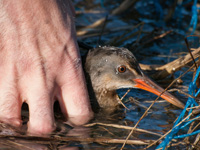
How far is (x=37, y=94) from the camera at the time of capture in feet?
9.21

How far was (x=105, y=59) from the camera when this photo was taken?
3611 mm

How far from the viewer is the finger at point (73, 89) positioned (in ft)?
9.64

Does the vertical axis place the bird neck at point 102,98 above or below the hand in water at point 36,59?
below

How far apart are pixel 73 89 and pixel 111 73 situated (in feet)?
2.50

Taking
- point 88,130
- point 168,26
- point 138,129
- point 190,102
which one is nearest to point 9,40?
point 88,130

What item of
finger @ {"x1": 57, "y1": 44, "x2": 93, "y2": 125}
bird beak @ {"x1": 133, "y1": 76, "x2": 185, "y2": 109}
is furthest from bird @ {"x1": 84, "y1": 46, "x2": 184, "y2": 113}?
finger @ {"x1": 57, "y1": 44, "x2": 93, "y2": 125}

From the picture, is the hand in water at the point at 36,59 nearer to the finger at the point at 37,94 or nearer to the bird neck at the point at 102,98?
the finger at the point at 37,94

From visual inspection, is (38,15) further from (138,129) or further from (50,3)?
(138,129)

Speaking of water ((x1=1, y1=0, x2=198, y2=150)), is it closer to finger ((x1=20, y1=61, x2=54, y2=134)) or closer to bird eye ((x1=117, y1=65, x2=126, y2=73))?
finger ((x1=20, y1=61, x2=54, y2=134))

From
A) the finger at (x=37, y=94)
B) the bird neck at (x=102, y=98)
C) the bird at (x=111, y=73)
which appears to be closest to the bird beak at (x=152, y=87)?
the bird at (x=111, y=73)

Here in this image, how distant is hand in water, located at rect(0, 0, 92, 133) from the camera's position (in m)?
2.74

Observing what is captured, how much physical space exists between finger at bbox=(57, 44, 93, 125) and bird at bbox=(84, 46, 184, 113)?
22.4 inches

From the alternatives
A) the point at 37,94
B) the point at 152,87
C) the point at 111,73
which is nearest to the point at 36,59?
the point at 37,94

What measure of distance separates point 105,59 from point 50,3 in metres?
0.98
